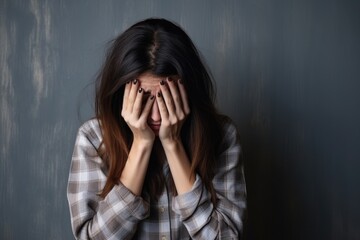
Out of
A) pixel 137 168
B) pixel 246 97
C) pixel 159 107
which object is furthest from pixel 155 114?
pixel 246 97

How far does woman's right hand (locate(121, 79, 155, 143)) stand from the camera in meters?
1.10

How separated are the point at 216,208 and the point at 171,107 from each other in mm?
287

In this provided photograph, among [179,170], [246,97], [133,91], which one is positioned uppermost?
[133,91]

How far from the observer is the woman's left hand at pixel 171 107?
111cm

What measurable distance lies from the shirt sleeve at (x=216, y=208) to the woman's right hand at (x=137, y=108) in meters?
0.18

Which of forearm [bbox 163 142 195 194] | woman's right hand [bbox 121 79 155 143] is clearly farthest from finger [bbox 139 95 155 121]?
forearm [bbox 163 142 195 194]

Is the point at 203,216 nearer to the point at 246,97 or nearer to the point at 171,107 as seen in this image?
the point at 171,107

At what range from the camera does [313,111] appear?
170 centimetres

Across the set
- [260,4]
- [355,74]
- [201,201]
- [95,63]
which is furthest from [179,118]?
[355,74]

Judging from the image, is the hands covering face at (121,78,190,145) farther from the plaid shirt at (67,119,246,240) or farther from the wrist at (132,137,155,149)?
the plaid shirt at (67,119,246,240)

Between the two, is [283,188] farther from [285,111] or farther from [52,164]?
[52,164]

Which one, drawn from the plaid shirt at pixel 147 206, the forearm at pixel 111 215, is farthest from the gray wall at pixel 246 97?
the forearm at pixel 111 215

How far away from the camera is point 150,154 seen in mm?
1186

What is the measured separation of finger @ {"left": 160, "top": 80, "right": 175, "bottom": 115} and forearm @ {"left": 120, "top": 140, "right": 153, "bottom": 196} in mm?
101
